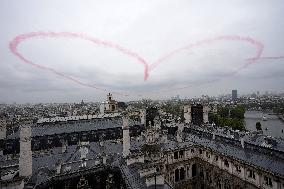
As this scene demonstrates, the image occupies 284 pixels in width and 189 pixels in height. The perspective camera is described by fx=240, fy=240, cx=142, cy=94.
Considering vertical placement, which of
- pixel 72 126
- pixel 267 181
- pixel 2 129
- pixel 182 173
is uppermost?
pixel 2 129

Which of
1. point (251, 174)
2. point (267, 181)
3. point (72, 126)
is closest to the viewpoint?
point (267, 181)

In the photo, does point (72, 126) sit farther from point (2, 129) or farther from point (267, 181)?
point (267, 181)

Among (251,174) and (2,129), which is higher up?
(2,129)

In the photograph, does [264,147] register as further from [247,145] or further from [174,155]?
[174,155]

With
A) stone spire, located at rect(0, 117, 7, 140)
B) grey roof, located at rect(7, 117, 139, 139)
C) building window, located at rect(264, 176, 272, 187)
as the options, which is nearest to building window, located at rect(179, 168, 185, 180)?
building window, located at rect(264, 176, 272, 187)

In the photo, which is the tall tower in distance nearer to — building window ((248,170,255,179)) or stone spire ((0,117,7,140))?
stone spire ((0,117,7,140))

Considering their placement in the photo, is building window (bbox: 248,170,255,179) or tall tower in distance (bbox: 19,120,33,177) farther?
building window (bbox: 248,170,255,179)

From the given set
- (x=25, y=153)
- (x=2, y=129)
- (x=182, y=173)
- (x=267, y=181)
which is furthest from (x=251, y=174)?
(x=2, y=129)

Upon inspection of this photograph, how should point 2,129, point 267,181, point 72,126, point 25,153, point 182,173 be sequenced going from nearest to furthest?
point 25,153 → point 267,181 → point 182,173 → point 2,129 → point 72,126

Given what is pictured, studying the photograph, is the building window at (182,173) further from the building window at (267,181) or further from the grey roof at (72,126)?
the grey roof at (72,126)

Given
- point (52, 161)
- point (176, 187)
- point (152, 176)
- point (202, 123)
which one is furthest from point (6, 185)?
point (202, 123)
